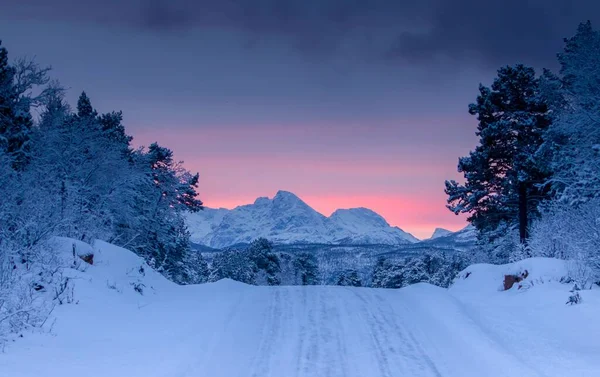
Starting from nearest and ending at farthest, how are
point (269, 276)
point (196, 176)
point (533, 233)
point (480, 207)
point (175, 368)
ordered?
point (175, 368), point (533, 233), point (480, 207), point (196, 176), point (269, 276)

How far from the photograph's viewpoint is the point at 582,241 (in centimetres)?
1304

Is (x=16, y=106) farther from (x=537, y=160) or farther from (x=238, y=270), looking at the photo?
(x=238, y=270)

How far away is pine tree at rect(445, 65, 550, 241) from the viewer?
81.6 ft

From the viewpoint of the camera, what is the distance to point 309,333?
33.9ft

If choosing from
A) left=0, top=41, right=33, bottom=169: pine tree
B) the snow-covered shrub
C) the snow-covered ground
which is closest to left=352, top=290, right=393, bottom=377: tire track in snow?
the snow-covered ground

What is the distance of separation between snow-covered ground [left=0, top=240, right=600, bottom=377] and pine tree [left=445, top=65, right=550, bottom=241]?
1095 cm

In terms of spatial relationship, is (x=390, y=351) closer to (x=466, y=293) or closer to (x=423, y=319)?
(x=423, y=319)

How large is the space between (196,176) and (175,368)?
119 ft

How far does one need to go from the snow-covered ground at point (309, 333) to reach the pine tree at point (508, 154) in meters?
11.0

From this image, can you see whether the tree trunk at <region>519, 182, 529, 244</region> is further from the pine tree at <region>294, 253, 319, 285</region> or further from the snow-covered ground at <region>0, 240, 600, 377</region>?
the pine tree at <region>294, 253, 319, 285</region>

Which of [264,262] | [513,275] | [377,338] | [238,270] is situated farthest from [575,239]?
[264,262]

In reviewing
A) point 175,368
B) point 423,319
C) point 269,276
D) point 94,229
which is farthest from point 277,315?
point 269,276

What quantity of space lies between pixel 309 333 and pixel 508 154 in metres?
19.6

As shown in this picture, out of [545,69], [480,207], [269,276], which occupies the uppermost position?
[545,69]
